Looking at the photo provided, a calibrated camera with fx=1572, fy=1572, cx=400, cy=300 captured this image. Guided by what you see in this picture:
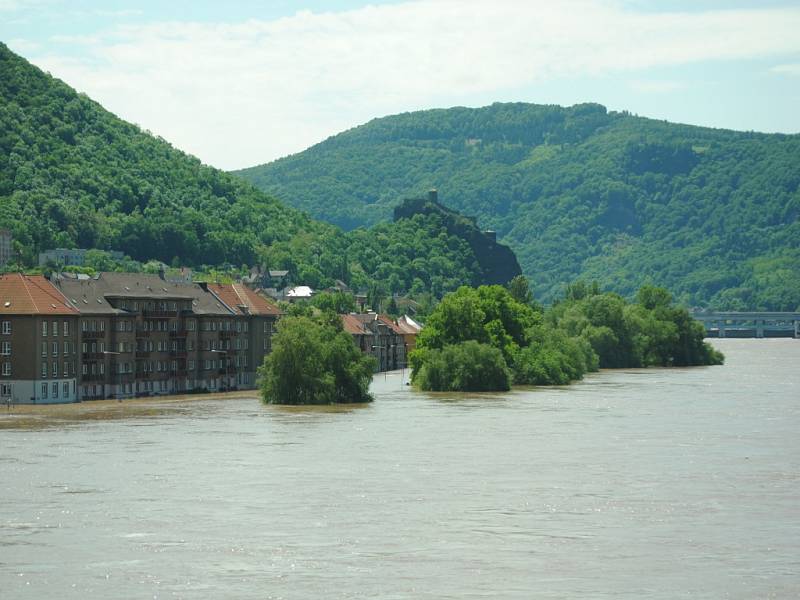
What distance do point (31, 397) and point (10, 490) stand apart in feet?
173

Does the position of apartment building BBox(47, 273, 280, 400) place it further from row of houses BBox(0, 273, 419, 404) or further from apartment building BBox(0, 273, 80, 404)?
apartment building BBox(0, 273, 80, 404)

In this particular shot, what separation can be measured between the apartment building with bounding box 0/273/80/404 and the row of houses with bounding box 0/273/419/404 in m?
0.07

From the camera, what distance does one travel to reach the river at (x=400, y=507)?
148 feet

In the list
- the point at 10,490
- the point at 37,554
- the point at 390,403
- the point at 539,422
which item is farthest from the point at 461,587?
the point at 390,403

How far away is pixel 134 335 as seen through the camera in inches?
5020

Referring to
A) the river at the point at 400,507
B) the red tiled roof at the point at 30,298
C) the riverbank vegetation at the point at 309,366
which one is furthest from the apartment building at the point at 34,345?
the riverbank vegetation at the point at 309,366

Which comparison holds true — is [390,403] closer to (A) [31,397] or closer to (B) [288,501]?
(A) [31,397]

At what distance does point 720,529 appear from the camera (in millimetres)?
53781

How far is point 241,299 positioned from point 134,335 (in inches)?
910

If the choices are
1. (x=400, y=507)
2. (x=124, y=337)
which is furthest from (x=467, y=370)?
(x=400, y=507)

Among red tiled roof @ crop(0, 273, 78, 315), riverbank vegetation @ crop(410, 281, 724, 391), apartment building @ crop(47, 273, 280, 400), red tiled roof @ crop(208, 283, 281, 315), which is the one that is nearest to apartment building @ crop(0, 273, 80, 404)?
red tiled roof @ crop(0, 273, 78, 315)

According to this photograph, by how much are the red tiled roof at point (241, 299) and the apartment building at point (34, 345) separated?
29.3 metres

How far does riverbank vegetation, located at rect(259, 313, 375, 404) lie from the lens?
112 metres

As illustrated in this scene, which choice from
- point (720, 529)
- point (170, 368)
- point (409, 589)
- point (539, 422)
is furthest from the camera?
point (170, 368)
